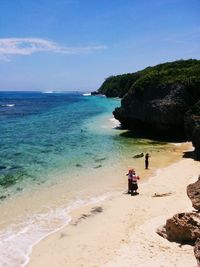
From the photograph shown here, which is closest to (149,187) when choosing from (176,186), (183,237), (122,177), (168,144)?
(176,186)

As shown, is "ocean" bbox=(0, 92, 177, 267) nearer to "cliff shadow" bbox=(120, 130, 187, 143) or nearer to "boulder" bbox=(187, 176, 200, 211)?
"cliff shadow" bbox=(120, 130, 187, 143)

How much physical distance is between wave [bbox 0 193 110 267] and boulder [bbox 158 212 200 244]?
563cm

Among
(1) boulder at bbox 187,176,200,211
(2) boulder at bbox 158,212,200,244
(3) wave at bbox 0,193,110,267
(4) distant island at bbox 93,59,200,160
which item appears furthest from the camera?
(4) distant island at bbox 93,59,200,160

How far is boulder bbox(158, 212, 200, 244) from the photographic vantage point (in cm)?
1376

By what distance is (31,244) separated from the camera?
52.6 ft

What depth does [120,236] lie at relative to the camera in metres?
16.1

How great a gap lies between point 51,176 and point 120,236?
12.0 metres

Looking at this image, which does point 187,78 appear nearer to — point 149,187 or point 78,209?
point 149,187

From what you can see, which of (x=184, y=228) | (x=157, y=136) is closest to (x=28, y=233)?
(x=184, y=228)

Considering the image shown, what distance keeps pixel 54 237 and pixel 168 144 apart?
82.3 feet

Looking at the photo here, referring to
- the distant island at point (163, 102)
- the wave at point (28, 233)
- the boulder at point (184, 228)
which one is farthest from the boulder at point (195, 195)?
the distant island at point (163, 102)

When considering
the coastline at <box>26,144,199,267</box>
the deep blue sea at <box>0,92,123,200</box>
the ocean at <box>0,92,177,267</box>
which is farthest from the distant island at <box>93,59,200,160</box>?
the coastline at <box>26,144,199,267</box>

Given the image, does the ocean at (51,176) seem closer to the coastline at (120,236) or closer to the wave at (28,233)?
the wave at (28,233)

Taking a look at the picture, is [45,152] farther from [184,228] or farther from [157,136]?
[184,228]
